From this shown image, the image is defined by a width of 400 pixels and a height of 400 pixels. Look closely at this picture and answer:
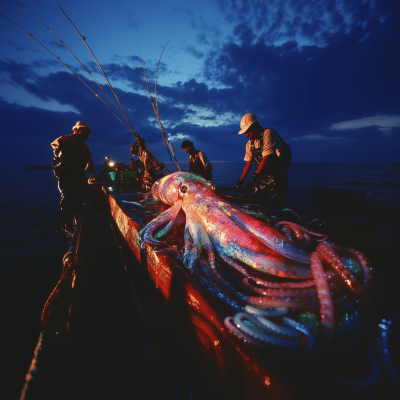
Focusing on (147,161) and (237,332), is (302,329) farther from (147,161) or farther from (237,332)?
(147,161)

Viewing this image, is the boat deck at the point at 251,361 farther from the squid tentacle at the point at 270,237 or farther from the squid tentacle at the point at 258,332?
the squid tentacle at the point at 270,237

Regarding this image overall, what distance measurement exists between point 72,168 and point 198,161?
4348 mm

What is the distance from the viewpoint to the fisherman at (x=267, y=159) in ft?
13.8

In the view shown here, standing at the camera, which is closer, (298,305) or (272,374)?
(272,374)

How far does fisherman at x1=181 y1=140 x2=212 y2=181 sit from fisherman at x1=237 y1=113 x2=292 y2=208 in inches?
103

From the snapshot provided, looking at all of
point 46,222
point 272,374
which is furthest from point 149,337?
point 46,222

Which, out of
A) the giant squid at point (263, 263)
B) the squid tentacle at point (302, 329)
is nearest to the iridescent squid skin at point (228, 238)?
the giant squid at point (263, 263)

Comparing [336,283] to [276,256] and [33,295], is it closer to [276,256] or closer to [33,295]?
[276,256]

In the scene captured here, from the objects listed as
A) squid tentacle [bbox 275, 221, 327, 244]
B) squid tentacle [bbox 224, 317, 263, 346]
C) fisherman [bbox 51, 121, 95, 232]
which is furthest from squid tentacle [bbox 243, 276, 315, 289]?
fisherman [bbox 51, 121, 95, 232]

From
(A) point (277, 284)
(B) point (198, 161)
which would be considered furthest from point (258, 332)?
(B) point (198, 161)

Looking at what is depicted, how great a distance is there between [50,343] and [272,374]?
51.6 inches

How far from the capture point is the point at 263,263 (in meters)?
1.53

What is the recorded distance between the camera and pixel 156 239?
2.16m

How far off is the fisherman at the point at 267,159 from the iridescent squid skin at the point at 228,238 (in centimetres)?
228
